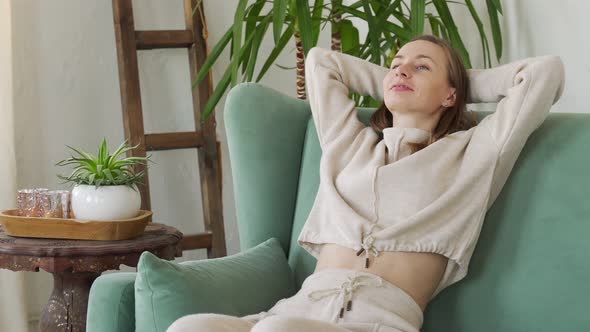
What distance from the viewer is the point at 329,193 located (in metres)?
1.65

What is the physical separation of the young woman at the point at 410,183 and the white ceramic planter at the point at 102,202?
0.57 metres

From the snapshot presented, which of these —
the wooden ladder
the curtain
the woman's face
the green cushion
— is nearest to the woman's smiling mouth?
the woman's face

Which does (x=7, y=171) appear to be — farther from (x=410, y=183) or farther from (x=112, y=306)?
(x=410, y=183)

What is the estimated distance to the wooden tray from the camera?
2.03 meters

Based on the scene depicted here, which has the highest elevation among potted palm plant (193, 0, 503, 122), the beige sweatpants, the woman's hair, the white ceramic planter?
potted palm plant (193, 0, 503, 122)

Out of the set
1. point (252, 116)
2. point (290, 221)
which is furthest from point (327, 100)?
point (290, 221)

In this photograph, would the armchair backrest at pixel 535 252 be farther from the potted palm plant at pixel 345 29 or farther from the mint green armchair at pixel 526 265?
the potted palm plant at pixel 345 29

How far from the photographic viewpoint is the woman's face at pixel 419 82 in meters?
1.69

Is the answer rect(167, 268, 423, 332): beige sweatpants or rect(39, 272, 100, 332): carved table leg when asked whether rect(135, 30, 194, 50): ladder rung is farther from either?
rect(167, 268, 423, 332): beige sweatpants

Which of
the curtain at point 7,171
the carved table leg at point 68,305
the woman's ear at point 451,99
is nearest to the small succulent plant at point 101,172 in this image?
the carved table leg at point 68,305

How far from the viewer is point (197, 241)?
9.48ft

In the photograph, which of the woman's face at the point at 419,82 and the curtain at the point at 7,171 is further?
the curtain at the point at 7,171

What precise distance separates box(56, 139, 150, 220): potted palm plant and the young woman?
570 mm

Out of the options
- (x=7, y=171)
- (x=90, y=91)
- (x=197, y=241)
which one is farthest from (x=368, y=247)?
(x=90, y=91)
